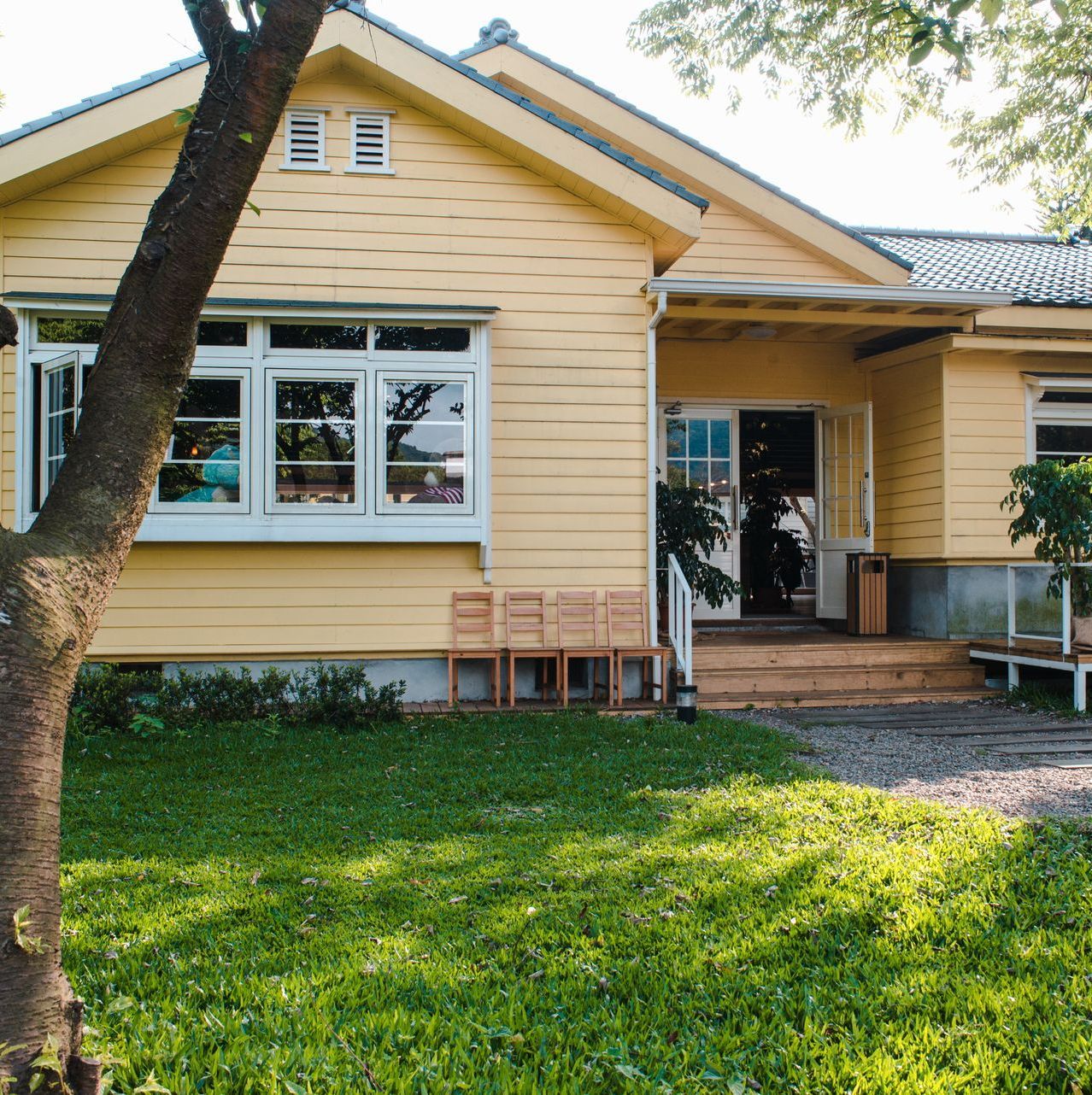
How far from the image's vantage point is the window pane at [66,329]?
859 centimetres

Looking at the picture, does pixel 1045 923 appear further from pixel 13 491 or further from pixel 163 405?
pixel 13 491

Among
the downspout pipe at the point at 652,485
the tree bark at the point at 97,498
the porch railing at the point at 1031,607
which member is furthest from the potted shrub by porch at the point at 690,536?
the tree bark at the point at 97,498

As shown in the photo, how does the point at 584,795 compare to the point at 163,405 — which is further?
the point at 584,795

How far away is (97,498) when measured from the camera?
262 centimetres

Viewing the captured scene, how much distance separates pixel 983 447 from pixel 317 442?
22.0ft

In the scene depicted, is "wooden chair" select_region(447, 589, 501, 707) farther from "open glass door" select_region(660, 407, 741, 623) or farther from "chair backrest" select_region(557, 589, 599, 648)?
"open glass door" select_region(660, 407, 741, 623)

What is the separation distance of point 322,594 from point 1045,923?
20.9ft

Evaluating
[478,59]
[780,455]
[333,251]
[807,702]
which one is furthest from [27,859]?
[780,455]

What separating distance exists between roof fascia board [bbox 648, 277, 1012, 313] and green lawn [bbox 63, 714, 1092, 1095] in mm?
4613

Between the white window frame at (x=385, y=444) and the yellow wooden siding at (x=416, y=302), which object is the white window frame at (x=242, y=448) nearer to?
the yellow wooden siding at (x=416, y=302)

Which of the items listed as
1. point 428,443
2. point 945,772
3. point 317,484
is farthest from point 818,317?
point 317,484

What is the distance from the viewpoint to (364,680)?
8297 mm

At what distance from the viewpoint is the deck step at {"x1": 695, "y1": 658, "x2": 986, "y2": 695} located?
31.3 ft

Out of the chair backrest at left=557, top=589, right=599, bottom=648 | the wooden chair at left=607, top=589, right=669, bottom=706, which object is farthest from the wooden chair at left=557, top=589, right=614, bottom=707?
the wooden chair at left=607, top=589, right=669, bottom=706
